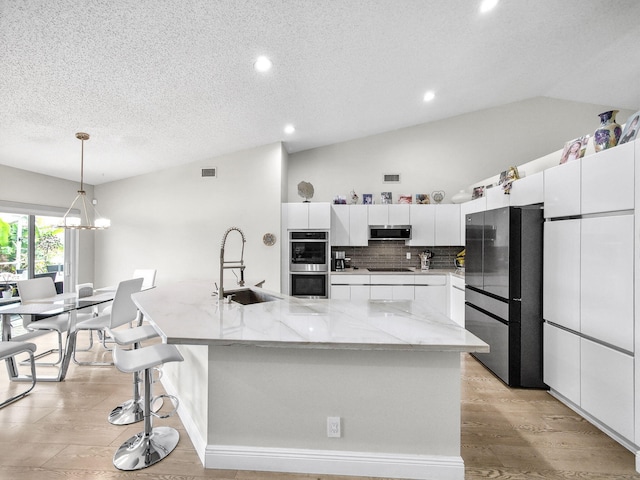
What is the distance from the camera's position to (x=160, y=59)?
2.63 meters

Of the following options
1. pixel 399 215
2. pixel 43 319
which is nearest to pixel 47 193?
pixel 43 319

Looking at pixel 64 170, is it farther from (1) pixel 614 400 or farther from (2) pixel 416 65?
(1) pixel 614 400

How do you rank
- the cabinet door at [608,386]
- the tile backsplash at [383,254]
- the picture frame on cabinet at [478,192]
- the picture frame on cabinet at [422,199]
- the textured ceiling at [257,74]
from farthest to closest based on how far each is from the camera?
1. the tile backsplash at [383,254]
2. the picture frame on cabinet at [422,199]
3. the picture frame on cabinet at [478,192]
4. the textured ceiling at [257,74]
5. the cabinet door at [608,386]

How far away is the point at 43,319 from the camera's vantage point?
348 cm

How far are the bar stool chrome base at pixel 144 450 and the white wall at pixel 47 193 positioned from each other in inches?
152

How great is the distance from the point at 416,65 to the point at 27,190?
17.0ft

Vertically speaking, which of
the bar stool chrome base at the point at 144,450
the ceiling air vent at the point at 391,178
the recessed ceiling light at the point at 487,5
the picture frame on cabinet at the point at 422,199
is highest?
the recessed ceiling light at the point at 487,5

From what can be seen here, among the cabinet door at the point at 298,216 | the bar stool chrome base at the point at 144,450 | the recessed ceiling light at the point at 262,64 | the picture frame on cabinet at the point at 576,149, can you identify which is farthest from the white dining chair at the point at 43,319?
the picture frame on cabinet at the point at 576,149

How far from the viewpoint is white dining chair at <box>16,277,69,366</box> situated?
328 cm

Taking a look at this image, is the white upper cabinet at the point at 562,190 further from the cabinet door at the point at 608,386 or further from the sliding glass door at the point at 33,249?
the sliding glass door at the point at 33,249

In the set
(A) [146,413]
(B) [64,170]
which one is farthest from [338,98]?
(B) [64,170]

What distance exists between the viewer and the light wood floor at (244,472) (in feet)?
6.05

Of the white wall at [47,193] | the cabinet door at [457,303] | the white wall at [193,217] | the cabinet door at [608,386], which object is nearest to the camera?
the cabinet door at [608,386]

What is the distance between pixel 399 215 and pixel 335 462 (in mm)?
3935
